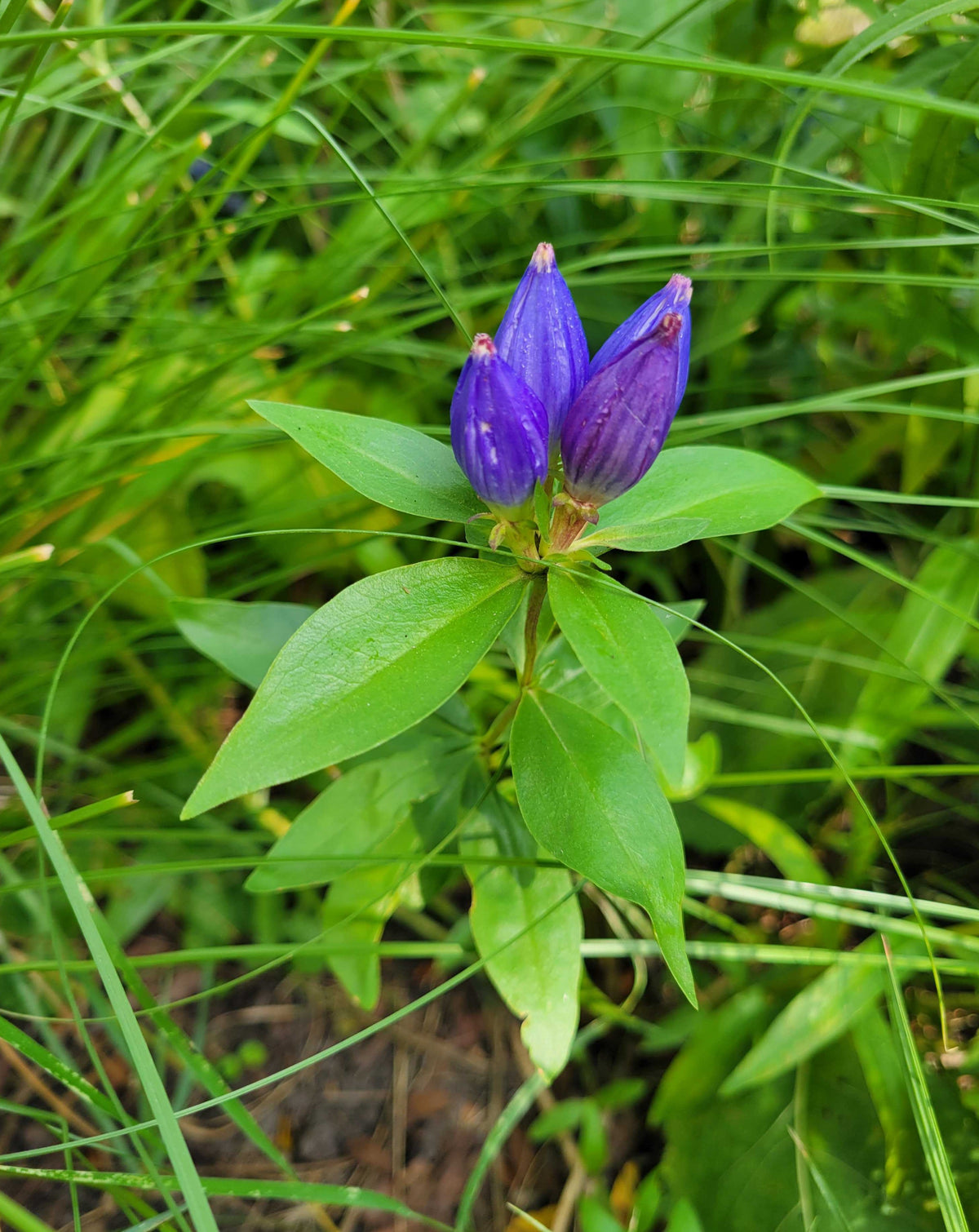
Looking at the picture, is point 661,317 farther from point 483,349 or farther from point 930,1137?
point 930,1137

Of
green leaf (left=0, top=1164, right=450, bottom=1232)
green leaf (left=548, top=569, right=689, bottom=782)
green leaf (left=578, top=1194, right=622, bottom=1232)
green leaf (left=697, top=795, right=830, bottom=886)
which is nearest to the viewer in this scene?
green leaf (left=548, top=569, right=689, bottom=782)

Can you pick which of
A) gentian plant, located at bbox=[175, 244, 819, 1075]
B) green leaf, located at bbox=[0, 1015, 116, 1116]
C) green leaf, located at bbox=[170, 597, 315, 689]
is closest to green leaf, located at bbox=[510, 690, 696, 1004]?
gentian plant, located at bbox=[175, 244, 819, 1075]

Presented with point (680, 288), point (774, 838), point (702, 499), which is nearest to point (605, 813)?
point (702, 499)

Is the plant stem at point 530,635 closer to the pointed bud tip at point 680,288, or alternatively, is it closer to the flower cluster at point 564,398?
the flower cluster at point 564,398

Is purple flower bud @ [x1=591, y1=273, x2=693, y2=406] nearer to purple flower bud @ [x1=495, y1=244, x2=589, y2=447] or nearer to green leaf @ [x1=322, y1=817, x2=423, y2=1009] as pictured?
purple flower bud @ [x1=495, y1=244, x2=589, y2=447]

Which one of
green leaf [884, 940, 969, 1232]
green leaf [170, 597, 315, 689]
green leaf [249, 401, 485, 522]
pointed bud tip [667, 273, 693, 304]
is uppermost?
pointed bud tip [667, 273, 693, 304]

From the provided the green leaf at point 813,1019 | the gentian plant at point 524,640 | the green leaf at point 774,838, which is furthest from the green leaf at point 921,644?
the gentian plant at point 524,640

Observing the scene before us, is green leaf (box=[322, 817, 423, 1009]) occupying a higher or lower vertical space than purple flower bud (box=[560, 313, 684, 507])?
lower
